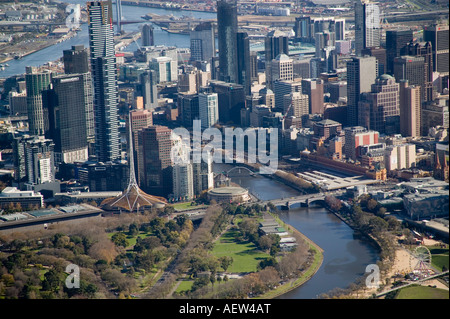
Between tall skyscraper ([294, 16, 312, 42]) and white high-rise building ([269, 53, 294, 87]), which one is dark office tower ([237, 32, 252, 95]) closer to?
white high-rise building ([269, 53, 294, 87])

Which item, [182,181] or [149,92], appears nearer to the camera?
[182,181]

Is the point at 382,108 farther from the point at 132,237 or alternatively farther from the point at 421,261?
the point at 421,261

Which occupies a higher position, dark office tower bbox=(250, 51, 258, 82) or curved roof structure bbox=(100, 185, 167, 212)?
dark office tower bbox=(250, 51, 258, 82)

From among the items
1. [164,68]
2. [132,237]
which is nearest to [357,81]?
[132,237]

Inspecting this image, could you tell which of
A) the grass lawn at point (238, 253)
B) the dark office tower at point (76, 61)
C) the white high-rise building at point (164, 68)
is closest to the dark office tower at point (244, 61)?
the white high-rise building at point (164, 68)

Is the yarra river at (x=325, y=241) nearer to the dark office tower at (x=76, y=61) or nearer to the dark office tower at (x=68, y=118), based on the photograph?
the dark office tower at (x=68, y=118)

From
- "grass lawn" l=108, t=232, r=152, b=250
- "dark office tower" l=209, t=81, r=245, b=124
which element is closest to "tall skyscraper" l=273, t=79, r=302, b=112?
"dark office tower" l=209, t=81, r=245, b=124
